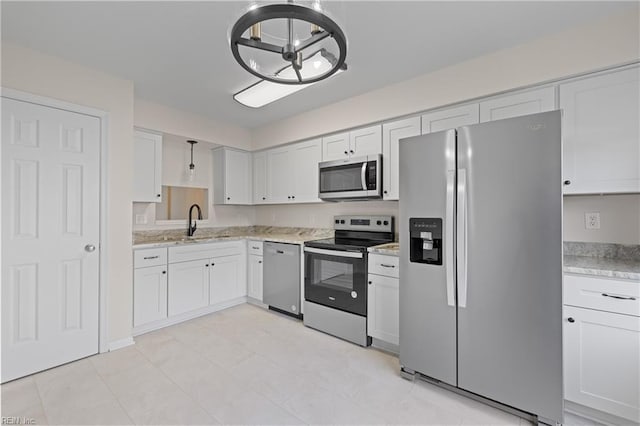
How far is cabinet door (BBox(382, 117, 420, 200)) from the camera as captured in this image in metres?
2.84

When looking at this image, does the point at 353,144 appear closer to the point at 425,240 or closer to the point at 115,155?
the point at 425,240

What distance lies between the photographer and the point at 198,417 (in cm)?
178

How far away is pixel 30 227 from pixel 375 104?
3.12m

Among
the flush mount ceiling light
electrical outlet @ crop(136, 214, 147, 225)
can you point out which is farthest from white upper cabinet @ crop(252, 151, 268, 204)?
the flush mount ceiling light

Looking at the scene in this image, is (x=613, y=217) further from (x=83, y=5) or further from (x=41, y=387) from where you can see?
(x=41, y=387)

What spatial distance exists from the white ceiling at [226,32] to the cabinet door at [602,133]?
0.43 metres

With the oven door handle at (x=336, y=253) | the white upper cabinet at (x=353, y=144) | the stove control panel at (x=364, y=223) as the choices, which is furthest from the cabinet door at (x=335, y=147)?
the oven door handle at (x=336, y=253)

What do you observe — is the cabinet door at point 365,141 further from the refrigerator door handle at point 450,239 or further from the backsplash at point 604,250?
the backsplash at point 604,250

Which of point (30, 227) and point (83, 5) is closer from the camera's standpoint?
→ point (83, 5)

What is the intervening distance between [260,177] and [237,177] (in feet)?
1.07

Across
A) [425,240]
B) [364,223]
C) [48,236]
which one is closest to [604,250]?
[425,240]

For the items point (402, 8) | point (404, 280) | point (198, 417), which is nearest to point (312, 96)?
point (402, 8)

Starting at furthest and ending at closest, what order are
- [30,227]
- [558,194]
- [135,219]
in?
1. [135,219]
2. [30,227]
3. [558,194]

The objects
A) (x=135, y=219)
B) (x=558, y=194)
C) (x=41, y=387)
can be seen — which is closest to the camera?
(x=558, y=194)
